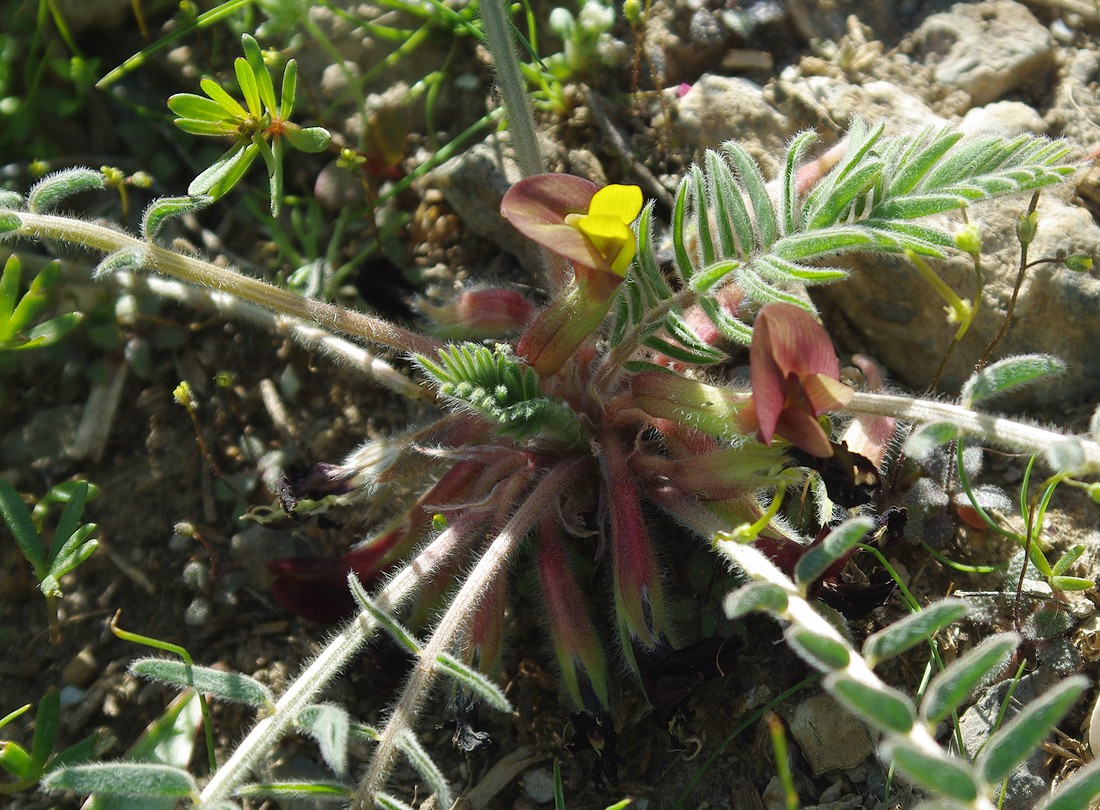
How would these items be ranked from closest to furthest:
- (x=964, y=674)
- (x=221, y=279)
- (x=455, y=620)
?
(x=964, y=674) < (x=455, y=620) < (x=221, y=279)

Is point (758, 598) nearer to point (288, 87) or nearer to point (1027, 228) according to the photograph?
point (1027, 228)

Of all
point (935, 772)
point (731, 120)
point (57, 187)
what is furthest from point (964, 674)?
point (57, 187)

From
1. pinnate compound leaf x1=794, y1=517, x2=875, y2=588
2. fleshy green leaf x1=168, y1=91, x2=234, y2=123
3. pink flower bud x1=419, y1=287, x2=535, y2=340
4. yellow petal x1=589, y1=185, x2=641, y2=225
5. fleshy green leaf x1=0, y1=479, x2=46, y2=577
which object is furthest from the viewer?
pink flower bud x1=419, y1=287, x2=535, y2=340

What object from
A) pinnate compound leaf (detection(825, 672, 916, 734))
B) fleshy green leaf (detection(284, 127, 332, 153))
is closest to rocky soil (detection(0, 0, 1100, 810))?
fleshy green leaf (detection(284, 127, 332, 153))

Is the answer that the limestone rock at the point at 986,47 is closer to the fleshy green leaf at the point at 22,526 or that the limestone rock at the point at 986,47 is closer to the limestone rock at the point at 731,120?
the limestone rock at the point at 731,120

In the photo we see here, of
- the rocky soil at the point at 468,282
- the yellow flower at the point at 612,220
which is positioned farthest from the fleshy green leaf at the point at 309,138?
the yellow flower at the point at 612,220

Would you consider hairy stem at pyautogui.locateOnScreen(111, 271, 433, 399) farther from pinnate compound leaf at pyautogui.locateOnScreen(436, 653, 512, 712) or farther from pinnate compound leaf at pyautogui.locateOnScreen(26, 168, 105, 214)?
pinnate compound leaf at pyautogui.locateOnScreen(436, 653, 512, 712)
